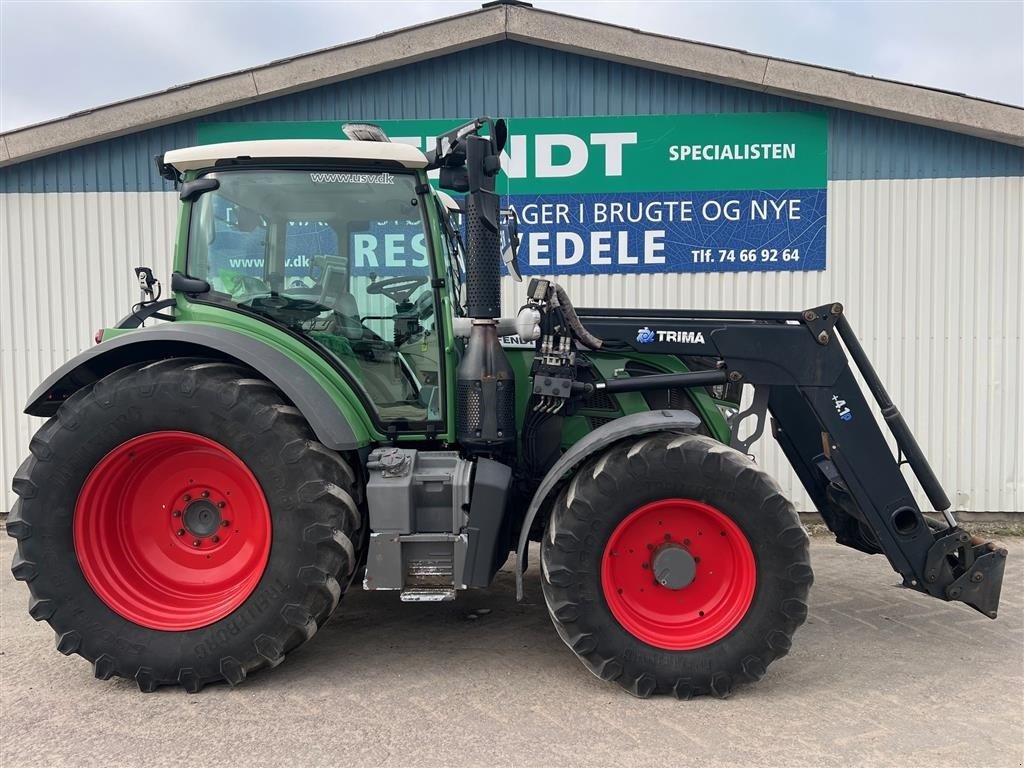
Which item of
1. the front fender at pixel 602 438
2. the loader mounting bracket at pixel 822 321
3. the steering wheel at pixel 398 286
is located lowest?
the front fender at pixel 602 438

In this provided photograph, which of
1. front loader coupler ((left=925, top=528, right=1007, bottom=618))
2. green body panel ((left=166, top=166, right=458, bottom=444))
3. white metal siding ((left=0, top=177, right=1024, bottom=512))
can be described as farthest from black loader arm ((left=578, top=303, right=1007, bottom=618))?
white metal siding ((left=0, top=177, right=1024, bottom=512))

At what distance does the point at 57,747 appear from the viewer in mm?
2918

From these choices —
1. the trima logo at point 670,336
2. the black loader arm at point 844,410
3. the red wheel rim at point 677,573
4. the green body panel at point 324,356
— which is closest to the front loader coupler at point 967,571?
the black loader arm at point 844,410

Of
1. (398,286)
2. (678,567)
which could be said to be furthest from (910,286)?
(398,286)

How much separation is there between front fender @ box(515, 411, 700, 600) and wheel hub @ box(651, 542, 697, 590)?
554 millimetres

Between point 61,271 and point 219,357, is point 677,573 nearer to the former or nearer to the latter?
point 219,357

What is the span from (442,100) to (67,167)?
11.0 feet

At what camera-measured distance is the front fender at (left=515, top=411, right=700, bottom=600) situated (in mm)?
3381

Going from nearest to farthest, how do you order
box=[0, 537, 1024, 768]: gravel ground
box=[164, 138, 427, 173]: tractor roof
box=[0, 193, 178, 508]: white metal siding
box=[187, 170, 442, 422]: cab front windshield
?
1. box=[0, 537, 1024, 768]: gravel ground
2. box=[164, 138, 427, 173]: tractor roof
3. box=[187, 170, 442, 422]: cab front windshield
4. box=[0, 193, 178, 508]: white metal siding

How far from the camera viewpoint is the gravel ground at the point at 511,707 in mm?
2852

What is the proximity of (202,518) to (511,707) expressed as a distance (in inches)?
67.2

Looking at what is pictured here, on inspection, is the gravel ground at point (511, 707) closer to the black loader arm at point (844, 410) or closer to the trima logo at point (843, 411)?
the black loader arm at point (844, 410)

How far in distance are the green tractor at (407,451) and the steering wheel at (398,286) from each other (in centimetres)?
1

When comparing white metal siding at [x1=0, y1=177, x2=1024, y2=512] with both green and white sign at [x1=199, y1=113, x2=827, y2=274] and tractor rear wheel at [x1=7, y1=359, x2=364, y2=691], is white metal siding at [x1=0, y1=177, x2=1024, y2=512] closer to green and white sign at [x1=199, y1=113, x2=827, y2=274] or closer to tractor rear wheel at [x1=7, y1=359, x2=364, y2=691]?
green and white sign at [x1=199, y1=113, x2=827, y2=274]
